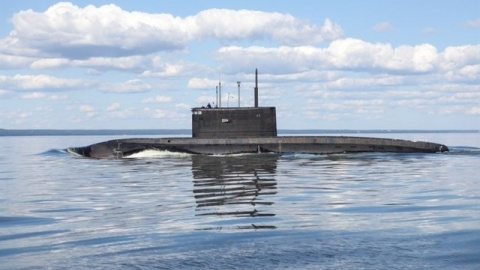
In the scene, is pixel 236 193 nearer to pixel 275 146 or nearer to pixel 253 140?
pixel 253 140

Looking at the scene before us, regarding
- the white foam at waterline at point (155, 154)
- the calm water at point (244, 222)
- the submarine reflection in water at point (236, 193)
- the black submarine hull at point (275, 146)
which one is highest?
the black submarine hull at point (275, 146)

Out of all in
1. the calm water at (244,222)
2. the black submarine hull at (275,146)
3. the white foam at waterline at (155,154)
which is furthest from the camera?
the white foam at waterline at (155,154)

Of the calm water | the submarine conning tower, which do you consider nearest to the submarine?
the submarine conning tower

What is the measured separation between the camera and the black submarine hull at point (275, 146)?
181 feet

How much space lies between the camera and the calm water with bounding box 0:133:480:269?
13.2 m

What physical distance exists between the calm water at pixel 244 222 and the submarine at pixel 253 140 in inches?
820

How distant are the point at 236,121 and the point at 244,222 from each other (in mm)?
38615

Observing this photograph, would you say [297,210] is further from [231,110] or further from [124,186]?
[231,110]

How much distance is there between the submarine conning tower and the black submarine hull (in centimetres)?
111

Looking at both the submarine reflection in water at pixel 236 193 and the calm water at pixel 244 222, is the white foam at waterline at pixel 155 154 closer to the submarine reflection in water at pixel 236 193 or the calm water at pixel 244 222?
the submarine reflection in water at pixel 236 193

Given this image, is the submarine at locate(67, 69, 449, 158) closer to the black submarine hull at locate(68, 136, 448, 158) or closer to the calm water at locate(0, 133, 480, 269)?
the black submarine hull at locate(68, 136, 448, 158)

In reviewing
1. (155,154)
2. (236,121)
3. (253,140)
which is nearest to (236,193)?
(253,140)

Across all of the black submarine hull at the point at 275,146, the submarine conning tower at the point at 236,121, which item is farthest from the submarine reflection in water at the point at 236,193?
the submarine conning tower at the point at 236,121

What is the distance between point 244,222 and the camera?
17.7m
